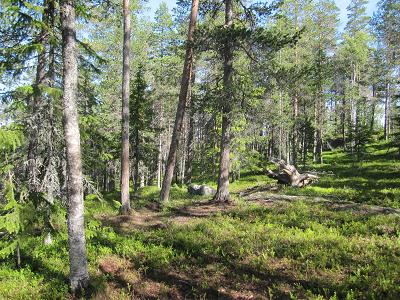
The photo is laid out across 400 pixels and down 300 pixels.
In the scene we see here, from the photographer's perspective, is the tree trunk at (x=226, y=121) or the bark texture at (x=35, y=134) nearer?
the bark texture at (x=35, y=134)

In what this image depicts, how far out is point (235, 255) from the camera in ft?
30.4

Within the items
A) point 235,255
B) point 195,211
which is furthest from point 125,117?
point 235,255

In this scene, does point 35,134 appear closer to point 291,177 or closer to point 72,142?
point 72,142

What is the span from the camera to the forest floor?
7488 mm

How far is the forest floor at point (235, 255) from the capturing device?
749 centimetres

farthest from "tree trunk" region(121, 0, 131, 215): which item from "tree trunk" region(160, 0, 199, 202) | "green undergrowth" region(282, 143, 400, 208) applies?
"green undergrowth" region(282, 143, 400, 208)

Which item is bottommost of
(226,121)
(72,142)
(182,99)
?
(72,142)

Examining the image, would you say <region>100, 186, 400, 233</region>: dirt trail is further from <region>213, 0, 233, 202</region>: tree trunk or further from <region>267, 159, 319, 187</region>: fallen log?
<region>267, 159, 319, 187</region>: fallen log

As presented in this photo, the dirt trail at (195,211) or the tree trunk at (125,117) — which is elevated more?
the tree trunk at (125,117)

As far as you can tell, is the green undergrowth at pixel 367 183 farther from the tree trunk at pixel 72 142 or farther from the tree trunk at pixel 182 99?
the tree trunk at pixel 72 142

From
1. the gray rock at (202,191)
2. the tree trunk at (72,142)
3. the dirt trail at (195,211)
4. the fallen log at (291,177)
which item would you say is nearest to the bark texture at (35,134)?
the tree trunk at (72,142)

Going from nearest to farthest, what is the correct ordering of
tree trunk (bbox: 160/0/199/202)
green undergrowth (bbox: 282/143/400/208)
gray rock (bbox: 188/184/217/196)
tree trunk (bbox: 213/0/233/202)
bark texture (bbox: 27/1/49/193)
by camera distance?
bark texture (bbox: 27/1/49/193)
tree trunk (bbox: 213/0/233/202)
green undergrowth (bbox: 282/143/400/208)
tree trunk (bbox: 160/0/199/202)
gray rock (bbox: 188/184/217/196)

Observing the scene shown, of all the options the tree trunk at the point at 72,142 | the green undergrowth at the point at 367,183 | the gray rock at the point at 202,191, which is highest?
the tree trunk at the point at 72,142

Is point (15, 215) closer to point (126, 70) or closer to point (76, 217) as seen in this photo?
point (76, 217)
